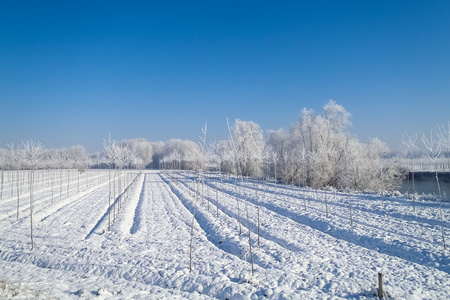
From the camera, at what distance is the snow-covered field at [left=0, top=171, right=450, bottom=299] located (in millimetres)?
5816

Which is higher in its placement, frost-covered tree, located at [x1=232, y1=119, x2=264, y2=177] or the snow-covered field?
frost-covered tree, located at [x1=232, y1=119, x2=264, y2=177]

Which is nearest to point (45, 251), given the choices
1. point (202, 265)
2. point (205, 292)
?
point (202, 265)

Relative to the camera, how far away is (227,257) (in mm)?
7965

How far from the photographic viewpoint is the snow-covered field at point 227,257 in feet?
19.1

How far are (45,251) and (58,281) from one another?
9.49ft

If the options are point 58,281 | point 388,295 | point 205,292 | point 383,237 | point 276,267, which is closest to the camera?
point 388,295

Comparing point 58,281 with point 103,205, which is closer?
point 58,281

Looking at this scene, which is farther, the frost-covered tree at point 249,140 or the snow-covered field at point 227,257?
the frost-covered tree at point 249,140

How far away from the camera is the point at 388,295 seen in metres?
5.37

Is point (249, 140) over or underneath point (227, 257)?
over

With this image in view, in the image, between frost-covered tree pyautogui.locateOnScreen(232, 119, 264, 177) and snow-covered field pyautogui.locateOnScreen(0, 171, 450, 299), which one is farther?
frost-covered tree pyautogui.locateOnScreen(232, 119, 264, 177)

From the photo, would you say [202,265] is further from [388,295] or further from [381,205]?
[381,205]

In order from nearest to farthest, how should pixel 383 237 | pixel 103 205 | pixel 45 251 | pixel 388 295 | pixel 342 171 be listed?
pixel 388 295 < pixel 45 251 < pixel 383 237 < pixel 103 205 < pixel 342 171

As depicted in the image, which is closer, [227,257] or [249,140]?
[227,257]
